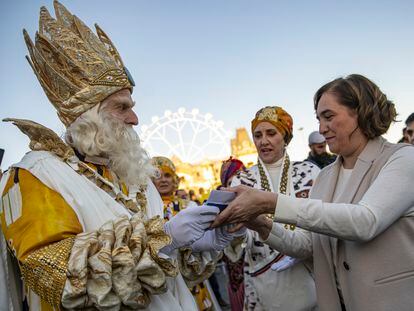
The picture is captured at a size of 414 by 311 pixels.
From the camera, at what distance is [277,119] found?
3301mm

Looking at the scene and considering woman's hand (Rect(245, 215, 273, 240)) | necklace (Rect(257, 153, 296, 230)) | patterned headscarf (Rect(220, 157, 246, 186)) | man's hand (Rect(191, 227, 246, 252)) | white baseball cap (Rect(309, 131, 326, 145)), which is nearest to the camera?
man's hand (Rect(191, 227, 246, 252))

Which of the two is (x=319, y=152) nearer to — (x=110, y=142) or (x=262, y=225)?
(x=262, y=225)

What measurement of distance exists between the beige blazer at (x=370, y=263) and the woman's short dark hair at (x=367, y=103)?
95 mm

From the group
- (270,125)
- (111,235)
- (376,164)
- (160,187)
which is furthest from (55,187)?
(160,187)

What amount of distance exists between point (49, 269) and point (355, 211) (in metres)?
1.44

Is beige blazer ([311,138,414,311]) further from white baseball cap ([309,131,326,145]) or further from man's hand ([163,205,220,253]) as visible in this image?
white baseball cap ([309,131,326,145])

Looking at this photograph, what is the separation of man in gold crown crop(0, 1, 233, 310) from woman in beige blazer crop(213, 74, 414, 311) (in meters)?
0.45

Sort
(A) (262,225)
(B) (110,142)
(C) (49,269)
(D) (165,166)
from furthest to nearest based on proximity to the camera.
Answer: (D) (165,166), (A) (262,225), (B) (110,142), (C) (49,269)

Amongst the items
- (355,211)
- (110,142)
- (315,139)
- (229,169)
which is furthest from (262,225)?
(315,139)

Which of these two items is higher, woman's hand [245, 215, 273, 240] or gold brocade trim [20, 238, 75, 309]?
gold brocade trim [20, 238, 75, 309]

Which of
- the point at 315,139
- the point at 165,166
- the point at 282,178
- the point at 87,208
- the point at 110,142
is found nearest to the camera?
the point at 87,208

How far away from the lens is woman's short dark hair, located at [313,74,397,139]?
198cm

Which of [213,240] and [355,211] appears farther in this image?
[213,240]

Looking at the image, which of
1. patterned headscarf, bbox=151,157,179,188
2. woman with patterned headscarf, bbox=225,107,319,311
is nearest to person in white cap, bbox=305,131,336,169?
woman with patterned headscarf, bbox=225,107,319,311
